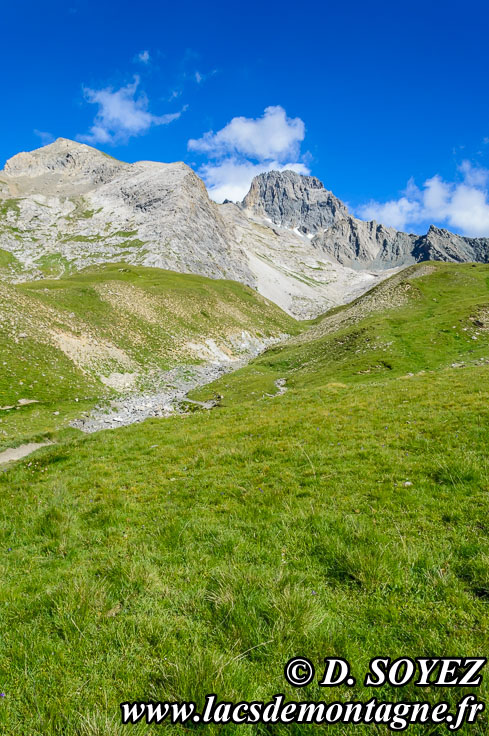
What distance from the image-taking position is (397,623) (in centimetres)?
459

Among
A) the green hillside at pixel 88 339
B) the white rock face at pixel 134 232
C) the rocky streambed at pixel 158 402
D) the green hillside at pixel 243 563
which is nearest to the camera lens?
the green hillside at pixel 243 563

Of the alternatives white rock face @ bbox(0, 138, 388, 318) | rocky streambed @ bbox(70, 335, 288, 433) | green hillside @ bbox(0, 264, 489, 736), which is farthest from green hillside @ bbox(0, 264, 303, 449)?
white rock face @ bbox(0, 138, 388, 318)

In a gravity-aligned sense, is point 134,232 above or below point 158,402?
above

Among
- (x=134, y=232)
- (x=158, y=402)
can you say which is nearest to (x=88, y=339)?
(x=158, y=402)

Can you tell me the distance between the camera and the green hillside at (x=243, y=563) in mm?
3844

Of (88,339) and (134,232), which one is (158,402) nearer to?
(88,339)

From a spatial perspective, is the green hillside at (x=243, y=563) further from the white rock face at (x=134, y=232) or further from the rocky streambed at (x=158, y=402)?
→ the white rock face at (x=134, y=232)

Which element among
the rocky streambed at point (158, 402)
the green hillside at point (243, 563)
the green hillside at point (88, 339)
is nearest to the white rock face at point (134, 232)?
the green hillside at point (88, 339)

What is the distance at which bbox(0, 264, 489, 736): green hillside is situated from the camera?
384 centimetres

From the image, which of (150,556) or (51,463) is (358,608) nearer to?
(150,556)

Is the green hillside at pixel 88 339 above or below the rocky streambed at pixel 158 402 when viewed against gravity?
above

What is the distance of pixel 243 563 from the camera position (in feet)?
20.4

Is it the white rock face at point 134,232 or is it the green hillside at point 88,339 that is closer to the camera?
the green hillside at point 88,339

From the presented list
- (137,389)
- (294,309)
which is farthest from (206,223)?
(137,389)
